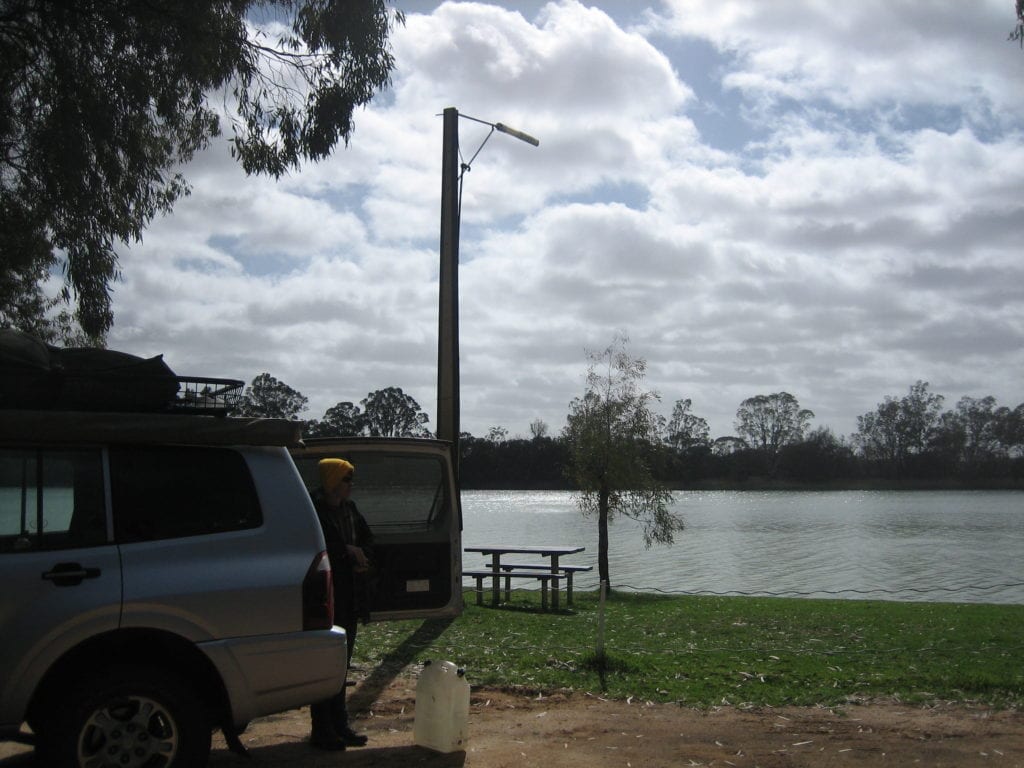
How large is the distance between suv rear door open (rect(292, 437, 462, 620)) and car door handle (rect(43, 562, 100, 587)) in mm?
4522

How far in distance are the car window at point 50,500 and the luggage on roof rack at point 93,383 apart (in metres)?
0.28

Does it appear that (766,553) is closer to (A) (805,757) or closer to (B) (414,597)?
(B) (414,597)

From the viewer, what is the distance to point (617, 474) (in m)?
28.5

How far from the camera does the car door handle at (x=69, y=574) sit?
463 cm

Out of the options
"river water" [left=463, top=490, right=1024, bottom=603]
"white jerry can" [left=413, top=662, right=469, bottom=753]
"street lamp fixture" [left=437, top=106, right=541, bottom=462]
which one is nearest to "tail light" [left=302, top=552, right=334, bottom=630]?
"white jerry can" [left=413, top=662, right=469, bottom=753]

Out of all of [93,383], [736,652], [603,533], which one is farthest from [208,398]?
[603,533]

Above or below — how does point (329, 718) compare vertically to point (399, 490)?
below

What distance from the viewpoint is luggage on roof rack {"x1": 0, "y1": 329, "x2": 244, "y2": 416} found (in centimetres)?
494

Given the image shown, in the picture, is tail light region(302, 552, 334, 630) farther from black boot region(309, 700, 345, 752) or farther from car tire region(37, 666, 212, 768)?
black boot region(309, 700, 345, 752)


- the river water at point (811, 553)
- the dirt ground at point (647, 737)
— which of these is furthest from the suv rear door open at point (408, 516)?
the river water at point (811, 553)

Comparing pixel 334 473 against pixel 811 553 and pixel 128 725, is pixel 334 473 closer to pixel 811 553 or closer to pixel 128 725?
pixel 128 725

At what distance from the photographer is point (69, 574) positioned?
4.66 metres

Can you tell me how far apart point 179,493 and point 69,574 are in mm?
636

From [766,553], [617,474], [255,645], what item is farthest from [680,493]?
[255,645]
